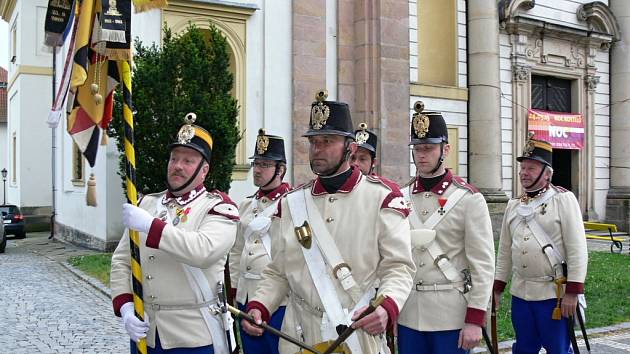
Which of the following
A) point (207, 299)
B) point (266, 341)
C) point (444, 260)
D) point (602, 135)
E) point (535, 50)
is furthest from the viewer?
point (602, 135)

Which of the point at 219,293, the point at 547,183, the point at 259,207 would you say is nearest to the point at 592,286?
the point at 547,183

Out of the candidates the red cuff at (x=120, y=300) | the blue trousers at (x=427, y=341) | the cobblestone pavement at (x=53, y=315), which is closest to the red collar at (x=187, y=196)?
the red cuff at (x=120, y=300)

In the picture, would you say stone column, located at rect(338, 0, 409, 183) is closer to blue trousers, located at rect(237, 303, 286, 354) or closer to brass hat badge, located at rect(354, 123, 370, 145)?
brass hat badge, located at rect(354, 123, 370, 145)

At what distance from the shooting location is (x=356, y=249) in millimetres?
3355

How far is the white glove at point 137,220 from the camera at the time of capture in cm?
356

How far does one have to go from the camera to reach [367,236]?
3373 mm

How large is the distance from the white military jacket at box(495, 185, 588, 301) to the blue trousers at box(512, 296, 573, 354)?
0.07m

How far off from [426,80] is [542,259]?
545 inches

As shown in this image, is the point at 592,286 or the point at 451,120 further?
the point at 451,120

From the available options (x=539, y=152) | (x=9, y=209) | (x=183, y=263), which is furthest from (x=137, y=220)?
(x=9, y=209)

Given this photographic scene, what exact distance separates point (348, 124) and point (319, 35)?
43.1 ft

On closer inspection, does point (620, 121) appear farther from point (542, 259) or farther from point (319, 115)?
point (319, 115)

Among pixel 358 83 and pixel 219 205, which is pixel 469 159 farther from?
pixel 219 205

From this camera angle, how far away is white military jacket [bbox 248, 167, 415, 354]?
10.9 feet
